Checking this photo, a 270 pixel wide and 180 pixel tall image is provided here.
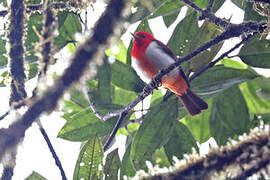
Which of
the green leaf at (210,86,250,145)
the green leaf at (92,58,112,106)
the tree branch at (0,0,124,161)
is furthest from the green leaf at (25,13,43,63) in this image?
the tree branch at (0,0,124,161)

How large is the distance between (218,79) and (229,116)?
16 centimetres

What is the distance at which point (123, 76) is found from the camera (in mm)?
1543

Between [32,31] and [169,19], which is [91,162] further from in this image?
[169,19]

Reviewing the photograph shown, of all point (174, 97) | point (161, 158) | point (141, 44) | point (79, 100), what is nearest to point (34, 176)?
point (79, 100)

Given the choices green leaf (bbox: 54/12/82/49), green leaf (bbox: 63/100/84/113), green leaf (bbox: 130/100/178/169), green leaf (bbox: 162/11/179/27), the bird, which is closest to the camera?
green leaf (bbox: 130/100/178/169)

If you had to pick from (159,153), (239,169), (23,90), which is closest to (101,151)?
(23,90)

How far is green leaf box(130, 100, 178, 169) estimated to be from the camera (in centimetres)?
133

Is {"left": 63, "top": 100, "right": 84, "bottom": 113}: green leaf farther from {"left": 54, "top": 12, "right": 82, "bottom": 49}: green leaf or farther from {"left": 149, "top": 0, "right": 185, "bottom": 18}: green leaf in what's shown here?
{"left": 149, "top": 0, "right": 185, "bottom": 18}: green leaf

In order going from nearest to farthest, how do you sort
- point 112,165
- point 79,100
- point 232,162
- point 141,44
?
point 232,162, point 112,165, point 79,100, point 141,44

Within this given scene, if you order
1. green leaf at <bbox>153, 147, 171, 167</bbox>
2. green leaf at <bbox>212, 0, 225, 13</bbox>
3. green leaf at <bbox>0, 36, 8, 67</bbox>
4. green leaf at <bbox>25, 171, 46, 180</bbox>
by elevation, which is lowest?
green leaf at <bbox>153, 147, 171, 167</bbox>

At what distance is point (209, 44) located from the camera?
1046 millimetres

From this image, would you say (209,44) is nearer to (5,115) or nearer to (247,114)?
(247,114)

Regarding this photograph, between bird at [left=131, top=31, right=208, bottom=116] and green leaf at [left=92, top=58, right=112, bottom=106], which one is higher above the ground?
bird at [left=131, top=31, right=208, bottom=116]

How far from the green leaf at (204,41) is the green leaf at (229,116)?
0.15 metres
